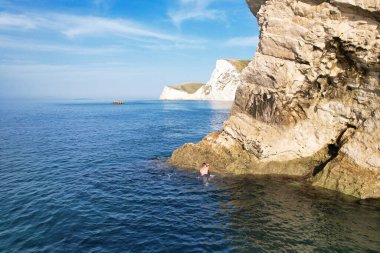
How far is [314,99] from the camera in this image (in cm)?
2828

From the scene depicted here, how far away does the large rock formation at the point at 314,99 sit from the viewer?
2380cm

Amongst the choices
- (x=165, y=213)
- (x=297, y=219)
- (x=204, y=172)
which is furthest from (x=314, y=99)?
(x=165, y=213)

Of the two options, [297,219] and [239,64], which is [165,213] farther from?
[239,64]

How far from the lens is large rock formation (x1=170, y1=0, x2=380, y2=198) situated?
23797 mm

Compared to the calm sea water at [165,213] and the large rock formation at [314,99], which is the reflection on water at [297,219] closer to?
the calm sea water at [165,213]

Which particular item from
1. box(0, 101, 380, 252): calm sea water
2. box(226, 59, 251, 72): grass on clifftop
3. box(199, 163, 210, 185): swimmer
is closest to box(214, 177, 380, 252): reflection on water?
box(0, 101, 380, 252): calm sea water

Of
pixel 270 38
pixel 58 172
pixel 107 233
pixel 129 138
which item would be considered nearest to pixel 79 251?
pixel 107 233

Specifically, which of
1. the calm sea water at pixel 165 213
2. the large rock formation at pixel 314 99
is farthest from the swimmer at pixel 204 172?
the large rock formation at pixel 314 99

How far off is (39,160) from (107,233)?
78.5 ft

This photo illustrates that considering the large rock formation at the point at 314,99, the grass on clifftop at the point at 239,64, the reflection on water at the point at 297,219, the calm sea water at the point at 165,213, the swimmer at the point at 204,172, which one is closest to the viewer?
the reflection on water at the point at 297,219

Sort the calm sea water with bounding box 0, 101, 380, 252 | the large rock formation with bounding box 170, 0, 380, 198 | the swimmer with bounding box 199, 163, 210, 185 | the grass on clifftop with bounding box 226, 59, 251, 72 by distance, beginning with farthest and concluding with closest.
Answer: the grass on clifftop with bounding box 226, 59, 251, 72, the swimmer with bounding box 199, 163, 210, 185, the large rock formation with bounding box 170, 0, 380, 198, the calm sea water with bounding box 0, 101, 380, 252

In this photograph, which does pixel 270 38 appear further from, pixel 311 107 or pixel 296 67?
pixel 311 107

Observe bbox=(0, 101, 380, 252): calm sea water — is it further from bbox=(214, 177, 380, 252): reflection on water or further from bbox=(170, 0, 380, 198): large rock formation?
bbox=(170, 0, 380, 198): large rock formation

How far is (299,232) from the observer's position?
1812cm
